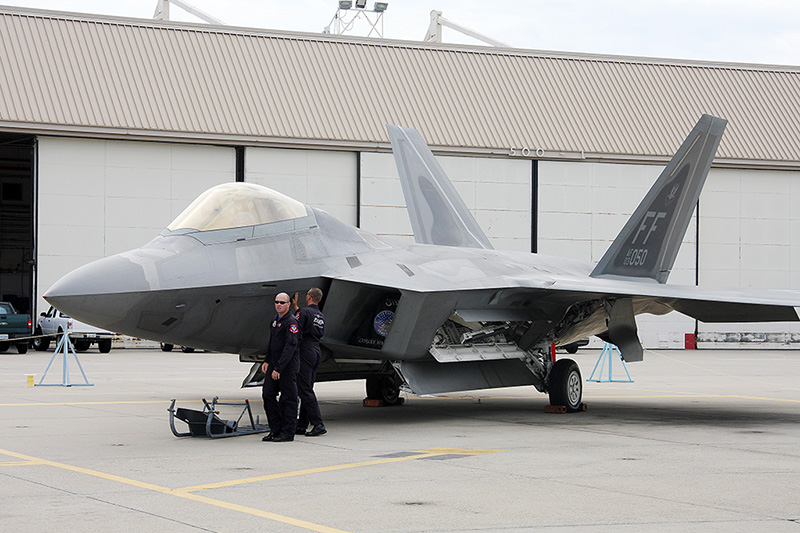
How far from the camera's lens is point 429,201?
16.8 m

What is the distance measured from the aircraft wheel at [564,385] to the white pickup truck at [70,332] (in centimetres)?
1925

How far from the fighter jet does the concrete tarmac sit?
86 centimetres

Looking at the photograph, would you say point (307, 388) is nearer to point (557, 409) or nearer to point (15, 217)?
point (557, 409)

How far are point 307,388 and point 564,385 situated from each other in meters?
4.44

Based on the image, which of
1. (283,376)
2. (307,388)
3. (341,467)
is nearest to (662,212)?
(307,388)

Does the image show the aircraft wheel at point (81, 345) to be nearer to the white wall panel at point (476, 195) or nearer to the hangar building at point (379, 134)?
the hangar building at point (379, 134)

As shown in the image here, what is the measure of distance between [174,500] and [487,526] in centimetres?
217

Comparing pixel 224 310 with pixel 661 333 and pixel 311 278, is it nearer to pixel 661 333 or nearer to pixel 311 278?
pixel 311 278

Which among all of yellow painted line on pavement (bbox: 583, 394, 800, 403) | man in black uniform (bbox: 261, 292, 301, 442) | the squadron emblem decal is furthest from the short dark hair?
yellow painted line on pavement (bbox: 583, 394, 800, 403)

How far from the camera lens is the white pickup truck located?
28562 millimetres

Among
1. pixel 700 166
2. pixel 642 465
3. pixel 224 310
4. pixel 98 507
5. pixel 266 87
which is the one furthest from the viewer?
pixel 266 87

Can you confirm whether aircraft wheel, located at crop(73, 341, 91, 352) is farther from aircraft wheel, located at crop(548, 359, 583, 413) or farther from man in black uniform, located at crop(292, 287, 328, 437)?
man in black uniform, located at crop(292, 287, 328, 437)

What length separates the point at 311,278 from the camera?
10438mm

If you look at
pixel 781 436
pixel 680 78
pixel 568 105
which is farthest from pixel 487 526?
pixel 680 78
